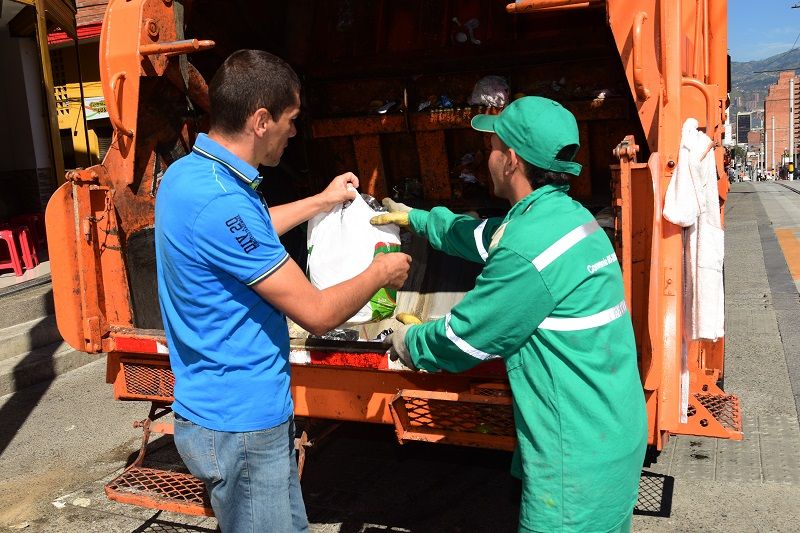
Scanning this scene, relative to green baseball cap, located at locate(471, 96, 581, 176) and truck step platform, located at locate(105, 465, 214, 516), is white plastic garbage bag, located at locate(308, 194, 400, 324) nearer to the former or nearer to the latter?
truck step platform, located at locate(105, 465, 214, 516)

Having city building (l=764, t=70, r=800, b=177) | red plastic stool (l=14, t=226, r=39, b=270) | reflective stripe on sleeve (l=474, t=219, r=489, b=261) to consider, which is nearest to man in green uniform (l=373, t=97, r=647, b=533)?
reflective stripe on sleeve (l=474, t=219, r=489, b=261)

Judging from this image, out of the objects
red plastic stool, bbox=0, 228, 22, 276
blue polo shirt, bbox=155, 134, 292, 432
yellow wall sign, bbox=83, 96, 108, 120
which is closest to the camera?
blue polo shirt, bbox=155, 134, 292, 432

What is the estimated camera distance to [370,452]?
13.8 feet

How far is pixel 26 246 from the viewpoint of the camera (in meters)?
8.10

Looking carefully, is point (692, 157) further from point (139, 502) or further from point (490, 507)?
point (139, 502)

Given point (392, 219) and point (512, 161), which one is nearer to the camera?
point (512, 161)

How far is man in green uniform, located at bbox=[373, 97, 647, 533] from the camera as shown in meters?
1.98

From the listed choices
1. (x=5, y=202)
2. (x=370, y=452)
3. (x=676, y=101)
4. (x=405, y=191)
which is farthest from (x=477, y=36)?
(x=5, y=202)

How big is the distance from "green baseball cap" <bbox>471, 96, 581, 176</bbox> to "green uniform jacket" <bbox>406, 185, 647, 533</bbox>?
3.6 inches

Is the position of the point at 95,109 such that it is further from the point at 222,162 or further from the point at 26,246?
the point at 222,162

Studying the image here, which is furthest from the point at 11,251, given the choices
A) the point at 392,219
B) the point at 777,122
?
the point at 777,122

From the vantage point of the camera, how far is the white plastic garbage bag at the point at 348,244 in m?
3.49

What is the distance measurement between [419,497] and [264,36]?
292 cm

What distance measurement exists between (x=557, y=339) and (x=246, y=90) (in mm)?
1042
